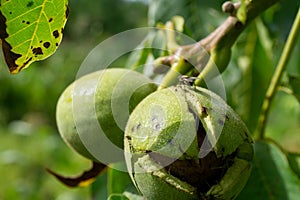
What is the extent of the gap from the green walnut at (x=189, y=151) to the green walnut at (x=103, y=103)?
244 mm

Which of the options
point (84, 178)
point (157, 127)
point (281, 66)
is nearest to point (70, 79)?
point (84, 178)

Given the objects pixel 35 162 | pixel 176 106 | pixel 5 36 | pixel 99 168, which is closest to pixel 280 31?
pixel 99 168

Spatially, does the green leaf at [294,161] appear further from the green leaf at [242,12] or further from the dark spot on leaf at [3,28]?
the dark spot on leaf at [3,28]

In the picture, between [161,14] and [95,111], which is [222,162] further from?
[161,14]

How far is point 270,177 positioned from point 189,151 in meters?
0.54

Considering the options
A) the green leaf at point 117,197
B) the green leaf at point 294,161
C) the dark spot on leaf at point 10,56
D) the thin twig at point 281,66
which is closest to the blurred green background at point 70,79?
the thin twig at point 281,66

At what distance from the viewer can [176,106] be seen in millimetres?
1154

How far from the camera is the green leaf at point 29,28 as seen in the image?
3.77 ft

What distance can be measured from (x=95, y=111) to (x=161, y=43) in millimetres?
442

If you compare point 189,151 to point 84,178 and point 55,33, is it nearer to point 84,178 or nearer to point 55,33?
point 55,33

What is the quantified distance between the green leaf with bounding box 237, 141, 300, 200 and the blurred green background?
1.20 ft

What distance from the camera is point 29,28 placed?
1195 millimetres

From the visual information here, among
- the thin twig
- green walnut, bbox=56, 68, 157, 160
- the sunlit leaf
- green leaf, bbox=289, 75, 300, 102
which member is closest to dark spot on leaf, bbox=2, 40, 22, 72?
green walnut, bbox=56, 68, 157, 160

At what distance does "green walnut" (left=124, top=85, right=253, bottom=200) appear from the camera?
1104mm
